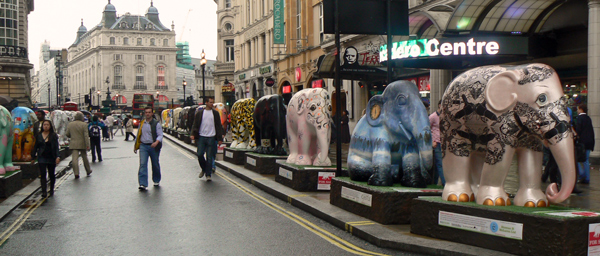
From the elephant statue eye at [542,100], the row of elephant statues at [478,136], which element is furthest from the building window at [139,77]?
the elephant statue eye at [542,100]

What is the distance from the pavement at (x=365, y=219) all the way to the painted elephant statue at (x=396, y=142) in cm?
73

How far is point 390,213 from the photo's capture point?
7594 mm

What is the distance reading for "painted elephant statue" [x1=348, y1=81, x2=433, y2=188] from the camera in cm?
805

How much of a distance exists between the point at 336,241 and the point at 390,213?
0.82 metres

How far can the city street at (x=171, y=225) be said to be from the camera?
711cm

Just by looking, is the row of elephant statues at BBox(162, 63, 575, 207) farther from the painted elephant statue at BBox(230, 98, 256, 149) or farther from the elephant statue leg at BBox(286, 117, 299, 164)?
the painted elephant statue at BBox(230, 98, 256, 149)

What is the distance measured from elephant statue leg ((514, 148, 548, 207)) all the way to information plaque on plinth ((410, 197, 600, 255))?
0.35 feet

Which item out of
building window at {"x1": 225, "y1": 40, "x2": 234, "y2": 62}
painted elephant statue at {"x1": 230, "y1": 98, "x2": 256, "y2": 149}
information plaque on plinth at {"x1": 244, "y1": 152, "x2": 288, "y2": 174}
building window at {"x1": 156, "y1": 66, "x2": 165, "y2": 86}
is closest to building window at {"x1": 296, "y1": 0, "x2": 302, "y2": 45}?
painted elephant statue at {"x1": 230, "y1": 98, "x2": 256, "y2": 149}

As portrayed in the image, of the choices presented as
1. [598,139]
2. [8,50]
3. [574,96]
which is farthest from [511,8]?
[8,50]

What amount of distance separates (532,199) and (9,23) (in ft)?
171

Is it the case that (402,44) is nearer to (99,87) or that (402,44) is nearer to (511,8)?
(511,8)

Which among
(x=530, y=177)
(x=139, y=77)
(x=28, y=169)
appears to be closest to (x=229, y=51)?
(x=28, y=169)

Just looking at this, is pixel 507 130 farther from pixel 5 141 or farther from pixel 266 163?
pixel 5 141

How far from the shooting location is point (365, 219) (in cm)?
800
